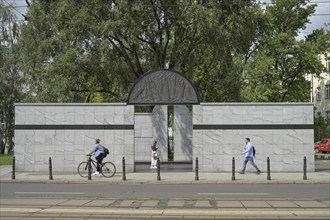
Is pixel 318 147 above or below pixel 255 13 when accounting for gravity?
below

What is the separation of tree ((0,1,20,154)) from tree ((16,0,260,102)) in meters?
8.24

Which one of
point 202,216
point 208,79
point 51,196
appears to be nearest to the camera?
point 202,216

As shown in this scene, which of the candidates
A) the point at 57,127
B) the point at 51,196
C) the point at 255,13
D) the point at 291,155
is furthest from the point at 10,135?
the point at 51,196

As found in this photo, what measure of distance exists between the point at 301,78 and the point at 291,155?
26.7 metres

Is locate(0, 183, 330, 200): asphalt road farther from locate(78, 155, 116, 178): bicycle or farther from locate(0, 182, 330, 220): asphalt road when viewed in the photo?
locate(78, 155, 116, 178): bicycle

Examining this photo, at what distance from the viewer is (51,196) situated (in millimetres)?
14109

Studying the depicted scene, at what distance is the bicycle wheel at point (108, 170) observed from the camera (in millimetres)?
21494

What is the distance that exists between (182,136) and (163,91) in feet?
20.0

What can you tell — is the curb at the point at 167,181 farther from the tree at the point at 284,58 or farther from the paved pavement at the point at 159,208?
the tree at the point at 284,58

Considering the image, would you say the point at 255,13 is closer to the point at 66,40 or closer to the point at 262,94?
the point at 66,40

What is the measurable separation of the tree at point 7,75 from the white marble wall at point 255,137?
25.6 meters

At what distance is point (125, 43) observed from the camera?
32562 mm

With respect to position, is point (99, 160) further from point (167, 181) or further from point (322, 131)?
point (322, 131)

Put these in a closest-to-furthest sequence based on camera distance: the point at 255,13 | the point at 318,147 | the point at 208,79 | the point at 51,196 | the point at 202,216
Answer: the point at 202,216, the point at 51,196, the point at 255,13, the point at 208,79, the point at 318,147
